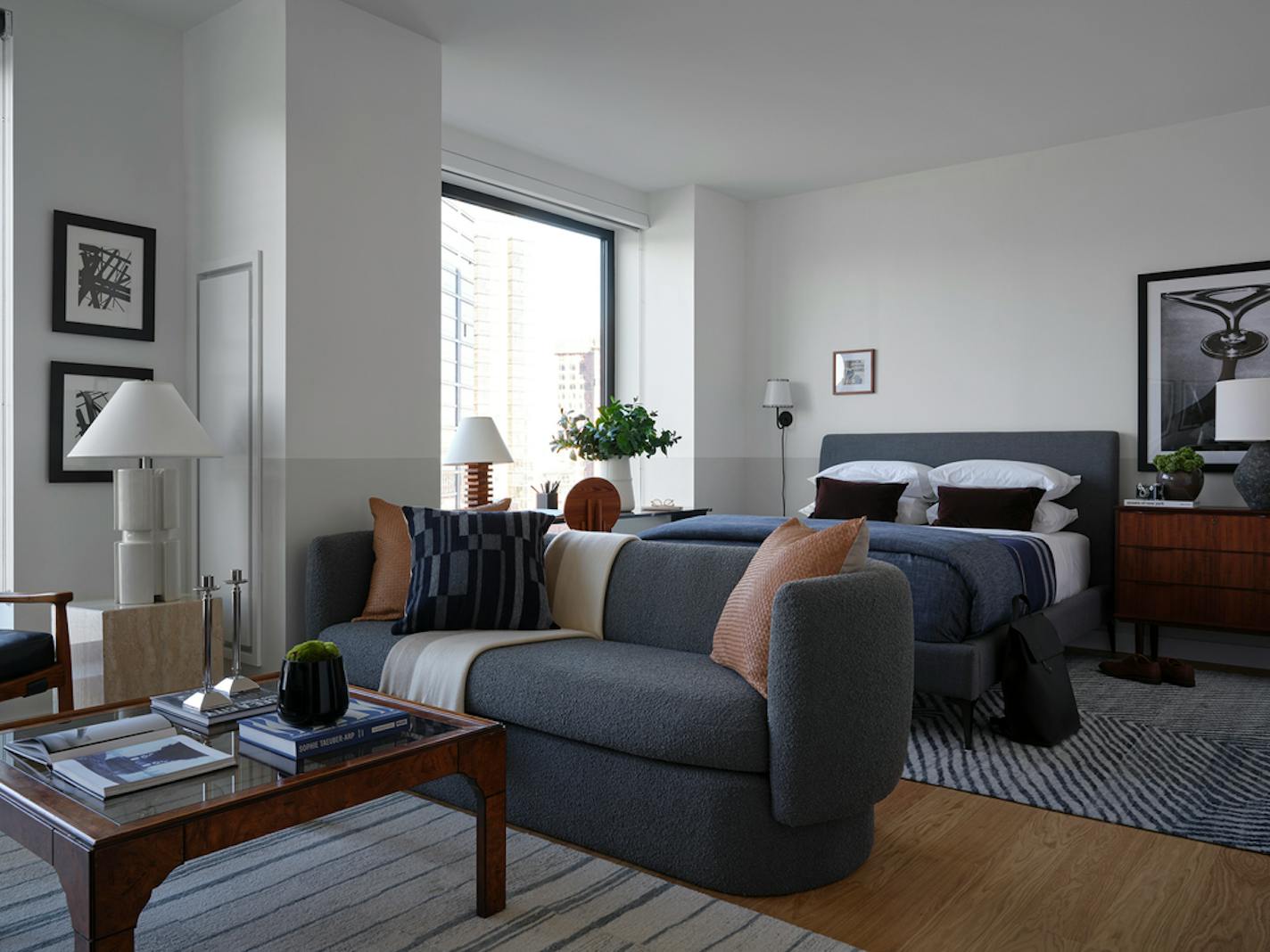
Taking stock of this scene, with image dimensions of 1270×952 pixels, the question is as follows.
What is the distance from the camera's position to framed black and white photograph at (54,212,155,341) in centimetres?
352

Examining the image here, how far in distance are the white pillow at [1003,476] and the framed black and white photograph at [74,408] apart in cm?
390

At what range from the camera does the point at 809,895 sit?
2.17 metres

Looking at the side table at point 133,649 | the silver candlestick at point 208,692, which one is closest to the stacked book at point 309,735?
the silver candlestick at point 208,692

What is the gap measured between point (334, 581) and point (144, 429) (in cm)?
80

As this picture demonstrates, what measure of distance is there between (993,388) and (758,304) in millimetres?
1719

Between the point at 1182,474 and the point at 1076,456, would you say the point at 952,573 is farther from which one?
the point at 1076,456

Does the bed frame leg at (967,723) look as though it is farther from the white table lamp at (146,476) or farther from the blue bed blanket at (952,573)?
the white table lamp at (146,476)

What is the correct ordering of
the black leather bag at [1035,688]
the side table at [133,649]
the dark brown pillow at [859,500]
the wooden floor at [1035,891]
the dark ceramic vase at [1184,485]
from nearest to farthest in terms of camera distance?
the wooden floor at [1035,891], the side table at [133,649], the black leather bag at [1035,688], the dark ceramic vase at [1184,485], the dark brown pillow at [859,500]

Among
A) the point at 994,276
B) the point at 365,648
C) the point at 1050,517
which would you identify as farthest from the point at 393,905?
the point at 994,276

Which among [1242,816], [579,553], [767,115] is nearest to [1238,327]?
[767,115]

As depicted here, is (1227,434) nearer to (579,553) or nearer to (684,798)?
(579,553)

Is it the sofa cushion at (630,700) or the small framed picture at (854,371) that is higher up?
the small framed picture at (854,371)

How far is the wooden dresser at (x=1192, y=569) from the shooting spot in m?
4.21

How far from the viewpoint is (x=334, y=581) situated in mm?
3252
